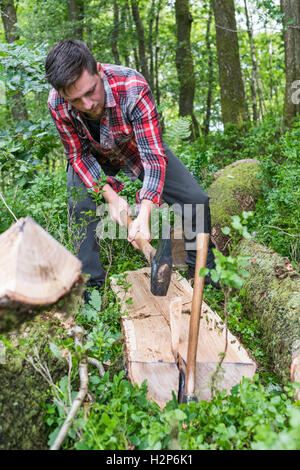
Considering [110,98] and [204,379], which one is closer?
[204,379]

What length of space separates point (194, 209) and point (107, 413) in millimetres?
2131

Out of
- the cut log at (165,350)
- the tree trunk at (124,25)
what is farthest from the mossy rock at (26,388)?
the tree trunk at (124,25)

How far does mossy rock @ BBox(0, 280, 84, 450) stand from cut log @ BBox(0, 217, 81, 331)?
0.08m

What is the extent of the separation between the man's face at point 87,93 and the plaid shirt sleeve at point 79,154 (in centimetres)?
31

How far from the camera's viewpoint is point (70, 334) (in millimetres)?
2322

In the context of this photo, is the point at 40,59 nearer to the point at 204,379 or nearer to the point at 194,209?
the point at 194,209

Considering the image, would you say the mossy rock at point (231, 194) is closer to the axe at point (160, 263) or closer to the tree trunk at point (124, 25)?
the axe at point (160, 263)

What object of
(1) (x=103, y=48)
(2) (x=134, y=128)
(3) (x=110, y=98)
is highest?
(1) (x=103, y=48)

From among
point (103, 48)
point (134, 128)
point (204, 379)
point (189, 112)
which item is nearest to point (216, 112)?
point (189, 112)

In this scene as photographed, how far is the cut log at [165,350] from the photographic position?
7.32 ft

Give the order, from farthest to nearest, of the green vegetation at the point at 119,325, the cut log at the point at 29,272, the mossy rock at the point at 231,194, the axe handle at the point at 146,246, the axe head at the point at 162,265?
the mossy rock at the point at 231,194 → the axe handle at the point at 146,246 → the axe head at the point at 162,265 → the green vegetation at the point at 119,325 → the cut log at the point at 29,272

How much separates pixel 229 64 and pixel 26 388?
24.1ft

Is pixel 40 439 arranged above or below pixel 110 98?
below

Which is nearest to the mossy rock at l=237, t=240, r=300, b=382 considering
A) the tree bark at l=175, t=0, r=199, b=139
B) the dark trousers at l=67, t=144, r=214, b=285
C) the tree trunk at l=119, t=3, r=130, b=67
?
the dark trousers at l=67, t=144, r=214, b=285
